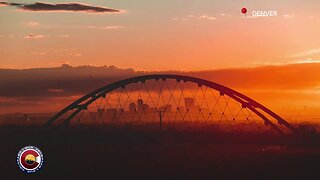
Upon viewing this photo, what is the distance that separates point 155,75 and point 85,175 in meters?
30.1

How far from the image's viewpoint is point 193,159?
70562mm

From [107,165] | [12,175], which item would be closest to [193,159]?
[107,165]

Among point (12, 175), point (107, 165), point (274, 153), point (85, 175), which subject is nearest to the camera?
point (12, 175)

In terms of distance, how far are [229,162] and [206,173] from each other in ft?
43.0

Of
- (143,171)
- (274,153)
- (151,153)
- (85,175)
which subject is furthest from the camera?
(151,153)

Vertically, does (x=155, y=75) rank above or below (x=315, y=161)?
above

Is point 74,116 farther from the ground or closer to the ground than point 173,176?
farther from the ground

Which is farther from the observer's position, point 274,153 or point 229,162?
point 274,153

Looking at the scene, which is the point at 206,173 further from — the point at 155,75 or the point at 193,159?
the point at 155,75

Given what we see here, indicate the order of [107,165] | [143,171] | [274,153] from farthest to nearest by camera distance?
[274,153], [107,165], [143,171]

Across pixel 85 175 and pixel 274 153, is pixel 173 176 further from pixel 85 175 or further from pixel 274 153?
pixel 274 153

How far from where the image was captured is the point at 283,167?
195 feet

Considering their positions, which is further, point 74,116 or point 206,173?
point 74,116

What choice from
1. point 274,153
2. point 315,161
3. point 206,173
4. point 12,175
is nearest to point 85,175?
point 12,175
